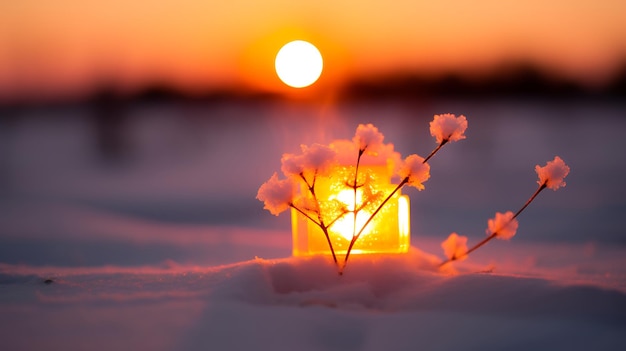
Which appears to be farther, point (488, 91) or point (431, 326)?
point (488, 91)

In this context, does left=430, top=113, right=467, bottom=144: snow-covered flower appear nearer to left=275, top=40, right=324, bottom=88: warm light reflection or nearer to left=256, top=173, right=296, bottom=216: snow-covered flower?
left=256, top=173, right=296, bottom=216: snow-covered flower

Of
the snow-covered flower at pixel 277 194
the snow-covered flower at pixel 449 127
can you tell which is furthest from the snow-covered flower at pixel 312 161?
the snow-covered flower at pixel 449 127

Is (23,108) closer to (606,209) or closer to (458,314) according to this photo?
(606,209)

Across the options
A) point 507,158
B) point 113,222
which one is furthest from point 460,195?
point 113,222

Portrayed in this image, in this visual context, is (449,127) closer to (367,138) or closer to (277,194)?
(367,138)

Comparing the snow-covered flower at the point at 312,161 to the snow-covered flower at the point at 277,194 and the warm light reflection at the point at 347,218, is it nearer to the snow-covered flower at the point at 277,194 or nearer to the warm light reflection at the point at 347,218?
the snow-covered flower at the point at 277,194

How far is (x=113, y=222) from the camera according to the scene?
15.6 feet

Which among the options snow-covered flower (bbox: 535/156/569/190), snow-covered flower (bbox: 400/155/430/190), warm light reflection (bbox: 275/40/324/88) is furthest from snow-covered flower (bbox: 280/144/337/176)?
warm light reflection (bbox: 275/40/324/88)

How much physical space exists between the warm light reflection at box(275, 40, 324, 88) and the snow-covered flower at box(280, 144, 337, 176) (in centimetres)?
491

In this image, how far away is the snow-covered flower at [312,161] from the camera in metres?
2.13

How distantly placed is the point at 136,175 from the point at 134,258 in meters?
4.36

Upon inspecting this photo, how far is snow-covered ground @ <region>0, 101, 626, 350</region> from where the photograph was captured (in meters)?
1.78

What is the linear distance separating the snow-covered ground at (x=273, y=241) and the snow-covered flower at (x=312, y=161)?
0.32 m

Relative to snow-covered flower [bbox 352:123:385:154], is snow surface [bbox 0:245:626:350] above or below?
below
